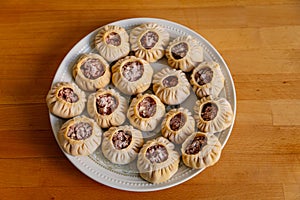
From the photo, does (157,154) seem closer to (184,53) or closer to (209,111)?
(209,111)

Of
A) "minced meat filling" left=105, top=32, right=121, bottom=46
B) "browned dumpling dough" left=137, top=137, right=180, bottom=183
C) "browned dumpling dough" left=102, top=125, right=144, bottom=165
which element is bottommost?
"browned dumpling dough" left=137, top=137, right=180, bottom=183

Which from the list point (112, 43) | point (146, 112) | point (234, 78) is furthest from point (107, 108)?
point (234, 78)

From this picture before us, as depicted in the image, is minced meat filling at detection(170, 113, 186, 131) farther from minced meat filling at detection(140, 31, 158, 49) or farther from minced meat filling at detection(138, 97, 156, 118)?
minced meat filling at detection(140, 31, 158, 49)

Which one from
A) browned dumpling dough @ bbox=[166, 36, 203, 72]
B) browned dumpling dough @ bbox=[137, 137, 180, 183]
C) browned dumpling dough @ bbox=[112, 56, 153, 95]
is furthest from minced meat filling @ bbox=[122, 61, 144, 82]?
browned dumpling dough @ bbox=[137, 137, 180, 183]

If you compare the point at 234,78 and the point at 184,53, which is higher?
the point at 184,53

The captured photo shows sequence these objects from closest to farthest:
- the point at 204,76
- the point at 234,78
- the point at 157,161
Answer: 1. the point at 157,161
2. the point at 204,76
3. the point at 234,78

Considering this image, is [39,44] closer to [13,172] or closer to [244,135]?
[13,172]
